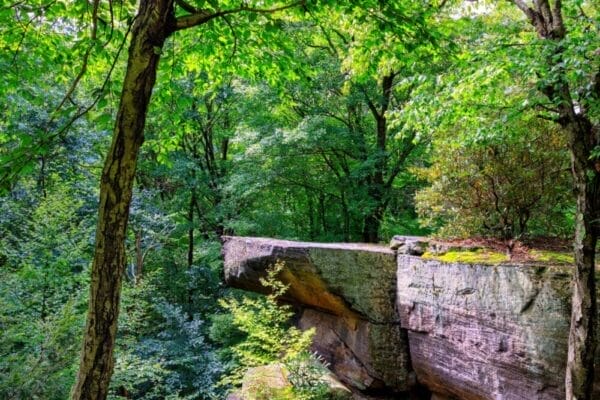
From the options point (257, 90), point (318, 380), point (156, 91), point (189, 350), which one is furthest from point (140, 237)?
point (156, 91)

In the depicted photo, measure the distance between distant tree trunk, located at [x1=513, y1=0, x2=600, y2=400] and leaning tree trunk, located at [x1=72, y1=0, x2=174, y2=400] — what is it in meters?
2.88

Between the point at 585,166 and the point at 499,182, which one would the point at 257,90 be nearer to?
the point at 499,182

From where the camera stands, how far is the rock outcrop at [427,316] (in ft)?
13.3

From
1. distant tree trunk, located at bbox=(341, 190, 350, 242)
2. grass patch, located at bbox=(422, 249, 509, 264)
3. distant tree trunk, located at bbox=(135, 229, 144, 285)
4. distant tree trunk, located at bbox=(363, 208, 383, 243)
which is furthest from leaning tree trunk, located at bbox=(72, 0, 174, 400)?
distant tree trunk, located at bbox=(341, 190, 350, 242)

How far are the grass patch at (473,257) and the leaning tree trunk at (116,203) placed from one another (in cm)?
397

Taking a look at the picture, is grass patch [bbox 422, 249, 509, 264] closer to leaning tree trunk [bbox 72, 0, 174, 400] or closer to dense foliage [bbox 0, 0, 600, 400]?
dense foliage [bbox 0, 0, 600, 400]

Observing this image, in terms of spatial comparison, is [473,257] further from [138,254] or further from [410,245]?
[138,254]

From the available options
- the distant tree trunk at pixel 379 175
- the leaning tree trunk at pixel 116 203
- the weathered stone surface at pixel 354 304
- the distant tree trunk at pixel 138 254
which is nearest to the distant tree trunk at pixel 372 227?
the distant tree trunk at pixel 379 175

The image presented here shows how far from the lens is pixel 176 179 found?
11156 millimetres

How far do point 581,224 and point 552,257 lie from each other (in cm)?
105

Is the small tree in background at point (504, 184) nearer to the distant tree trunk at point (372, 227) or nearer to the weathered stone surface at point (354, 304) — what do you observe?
the weathered stone surface at point (354, 304)

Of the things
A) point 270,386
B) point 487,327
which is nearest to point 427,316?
point 487,327

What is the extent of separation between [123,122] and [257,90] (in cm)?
700

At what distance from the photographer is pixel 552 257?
436 cm
